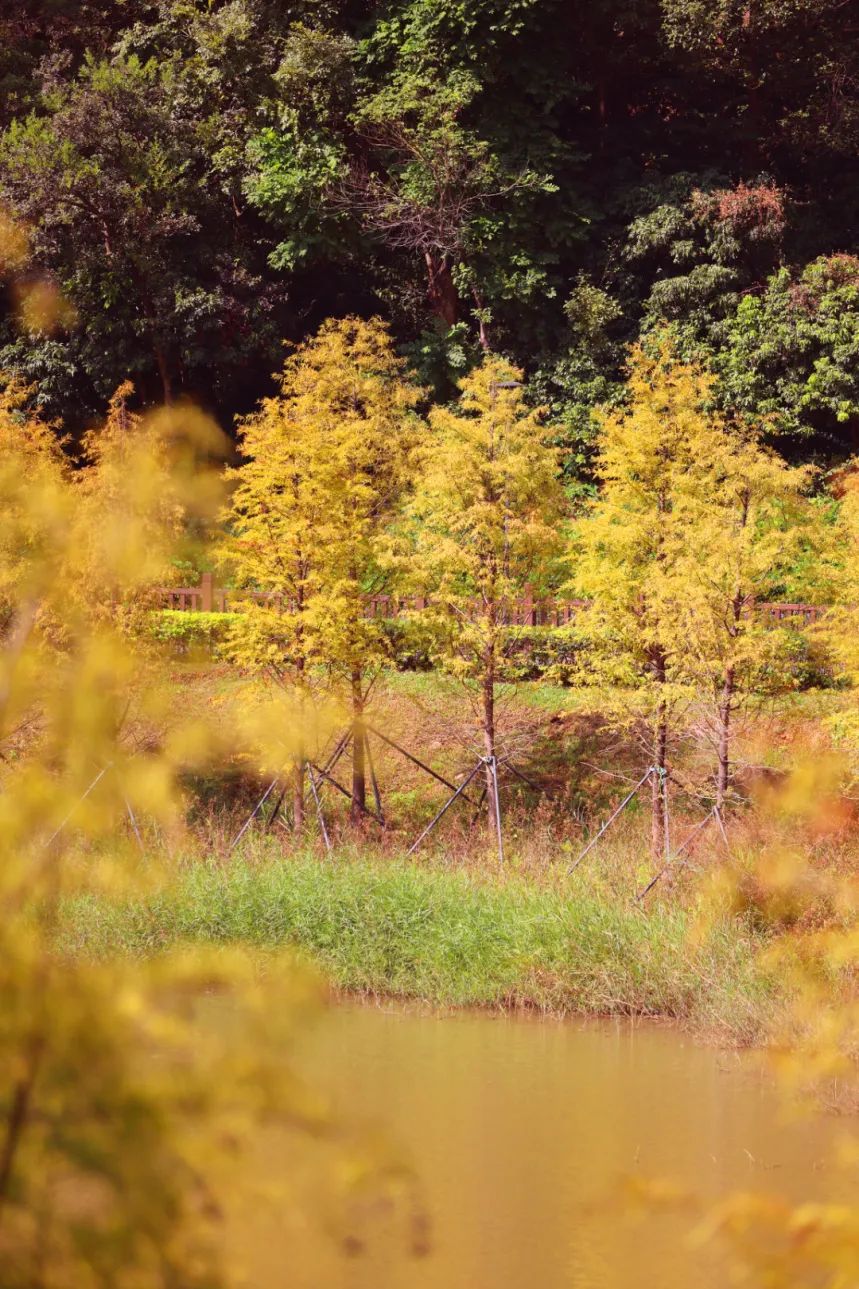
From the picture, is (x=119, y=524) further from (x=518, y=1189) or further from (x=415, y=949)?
(x=415, y=949)

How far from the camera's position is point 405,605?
683 inches

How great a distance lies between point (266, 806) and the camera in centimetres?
1672

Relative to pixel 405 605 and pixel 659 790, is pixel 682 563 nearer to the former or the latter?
pixel 659 790

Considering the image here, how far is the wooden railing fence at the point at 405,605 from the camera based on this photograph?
16875mm

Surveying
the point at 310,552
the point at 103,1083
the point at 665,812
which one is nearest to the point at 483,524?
the point at 310,552

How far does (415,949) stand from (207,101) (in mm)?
19749

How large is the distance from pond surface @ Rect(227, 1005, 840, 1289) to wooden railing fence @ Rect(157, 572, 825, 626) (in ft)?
20.3

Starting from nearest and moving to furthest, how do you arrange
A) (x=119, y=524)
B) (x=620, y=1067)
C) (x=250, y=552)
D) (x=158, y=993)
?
(x=158, y=993)
(x=119, y=524)
(x=620, y=1067)
(x=250, y=552)

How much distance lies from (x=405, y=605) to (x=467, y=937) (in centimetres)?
655

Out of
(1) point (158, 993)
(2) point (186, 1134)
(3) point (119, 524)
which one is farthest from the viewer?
(3) point (119, 524)

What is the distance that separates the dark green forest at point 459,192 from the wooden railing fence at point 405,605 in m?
5.05

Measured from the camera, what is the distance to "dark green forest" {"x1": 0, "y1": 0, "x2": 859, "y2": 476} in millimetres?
24484

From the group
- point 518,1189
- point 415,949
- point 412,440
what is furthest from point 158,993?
point 412,440

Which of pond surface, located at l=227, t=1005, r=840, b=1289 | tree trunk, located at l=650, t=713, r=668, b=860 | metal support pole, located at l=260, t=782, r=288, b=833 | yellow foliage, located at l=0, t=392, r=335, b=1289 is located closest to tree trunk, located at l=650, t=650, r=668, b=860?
tree trunk, located at l=650, t=713, r=668, b=860
